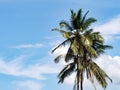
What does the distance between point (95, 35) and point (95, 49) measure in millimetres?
2298

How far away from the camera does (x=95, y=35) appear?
238 ft

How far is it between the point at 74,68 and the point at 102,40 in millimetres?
6155

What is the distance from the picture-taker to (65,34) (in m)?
71.2

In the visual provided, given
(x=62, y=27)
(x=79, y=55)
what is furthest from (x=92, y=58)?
(x=62, y=27)

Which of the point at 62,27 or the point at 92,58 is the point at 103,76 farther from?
the point at 62,27

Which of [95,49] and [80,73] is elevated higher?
[95,49]

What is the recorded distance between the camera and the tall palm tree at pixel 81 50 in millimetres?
70188

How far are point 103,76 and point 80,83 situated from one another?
410 cm

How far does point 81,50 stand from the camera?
2781 inches

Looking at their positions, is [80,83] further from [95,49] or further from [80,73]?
[95,49]

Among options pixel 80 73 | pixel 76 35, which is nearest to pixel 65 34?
pixel 76 35

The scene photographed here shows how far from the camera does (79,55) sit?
70938 millimetres

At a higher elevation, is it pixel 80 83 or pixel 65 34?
pixel 65 34

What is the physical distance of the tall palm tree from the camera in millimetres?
70188
